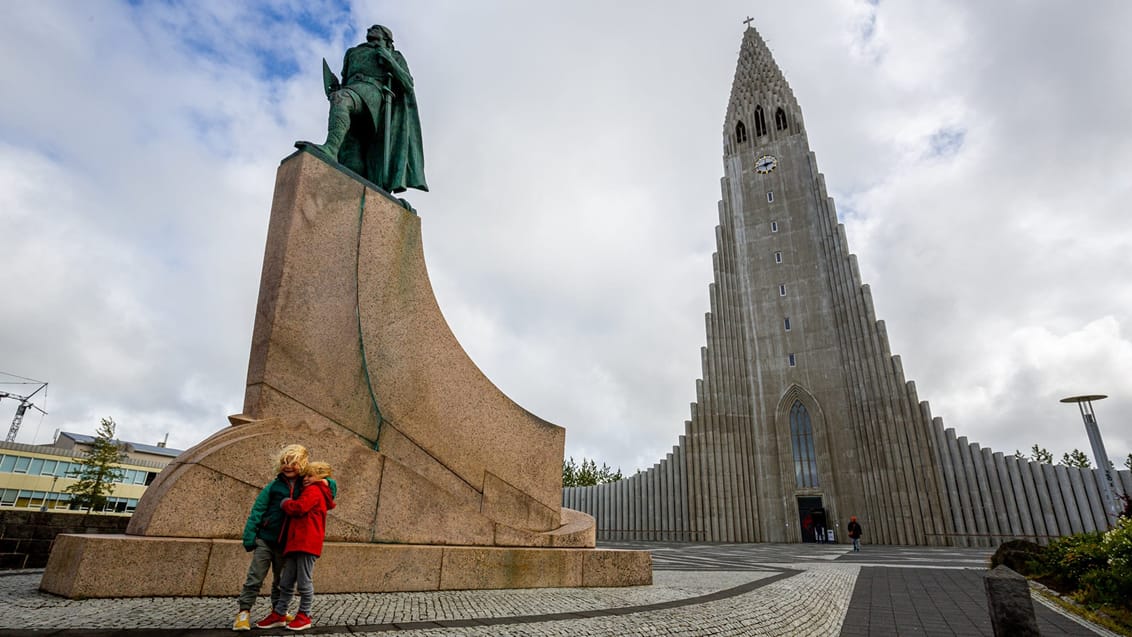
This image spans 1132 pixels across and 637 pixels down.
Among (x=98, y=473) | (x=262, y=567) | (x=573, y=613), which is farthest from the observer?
(x=98, y=473)

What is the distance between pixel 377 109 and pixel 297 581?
5.58 metres

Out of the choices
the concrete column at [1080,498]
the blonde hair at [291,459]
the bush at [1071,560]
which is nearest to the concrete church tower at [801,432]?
the concrete column at [1080,498]

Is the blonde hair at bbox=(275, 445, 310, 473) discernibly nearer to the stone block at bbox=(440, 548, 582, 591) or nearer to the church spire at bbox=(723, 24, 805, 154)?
the stone block at bbox=(440, 548, 582, 591)

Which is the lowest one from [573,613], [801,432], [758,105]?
[573,613]

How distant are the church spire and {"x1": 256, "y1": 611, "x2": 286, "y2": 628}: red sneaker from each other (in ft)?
122

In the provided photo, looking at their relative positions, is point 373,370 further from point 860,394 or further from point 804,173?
point 804,173

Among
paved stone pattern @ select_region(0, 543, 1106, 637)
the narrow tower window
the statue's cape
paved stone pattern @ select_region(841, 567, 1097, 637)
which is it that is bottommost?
paved stone pattern @ select_region(841, 567, 1097, 637)

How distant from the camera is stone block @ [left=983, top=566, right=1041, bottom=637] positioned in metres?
3.16

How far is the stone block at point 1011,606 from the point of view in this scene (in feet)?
10.4

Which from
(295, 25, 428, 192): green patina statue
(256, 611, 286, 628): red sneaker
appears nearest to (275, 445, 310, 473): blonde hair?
(256, 611, 286, 628): red sneaker

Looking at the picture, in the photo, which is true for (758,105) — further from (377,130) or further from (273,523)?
(273,523)

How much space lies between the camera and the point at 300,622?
3059 millimetres

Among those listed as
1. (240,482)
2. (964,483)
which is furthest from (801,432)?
(240,482)

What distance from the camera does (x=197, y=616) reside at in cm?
324
